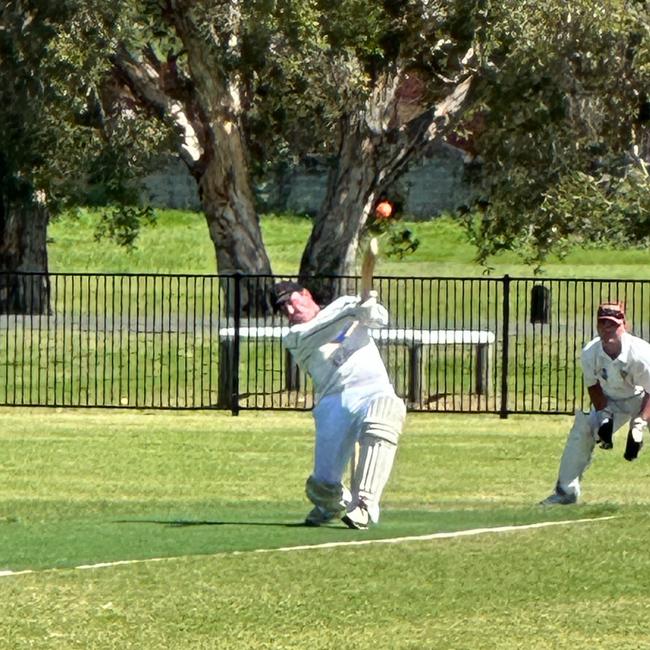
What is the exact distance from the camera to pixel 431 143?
121 feet

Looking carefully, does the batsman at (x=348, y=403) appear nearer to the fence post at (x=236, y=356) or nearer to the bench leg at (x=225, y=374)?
the fence post at (x=236, y=356)

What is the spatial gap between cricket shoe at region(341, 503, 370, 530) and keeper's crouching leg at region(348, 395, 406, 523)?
0.03 m

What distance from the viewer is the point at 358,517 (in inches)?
585

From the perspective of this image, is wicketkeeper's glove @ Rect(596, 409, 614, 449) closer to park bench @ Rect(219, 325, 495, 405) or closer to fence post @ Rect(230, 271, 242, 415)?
fence post @ Rect(230, 271, 242, 415)

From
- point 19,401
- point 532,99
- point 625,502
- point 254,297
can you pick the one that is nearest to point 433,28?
point 532,99

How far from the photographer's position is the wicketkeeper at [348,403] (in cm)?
Result: 1472

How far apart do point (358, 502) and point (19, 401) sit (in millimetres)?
15462

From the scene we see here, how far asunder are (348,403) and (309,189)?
2181 inches

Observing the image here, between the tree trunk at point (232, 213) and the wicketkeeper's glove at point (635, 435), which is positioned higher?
the tree trunk at point (232, 213)

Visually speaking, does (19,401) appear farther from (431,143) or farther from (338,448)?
(338,448)

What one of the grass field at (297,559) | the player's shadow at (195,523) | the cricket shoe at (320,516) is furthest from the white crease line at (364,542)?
the player's shadow at (195,523)

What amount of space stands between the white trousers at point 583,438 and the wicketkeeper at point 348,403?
2421 millimetres

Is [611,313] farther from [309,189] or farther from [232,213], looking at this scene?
[309,189]

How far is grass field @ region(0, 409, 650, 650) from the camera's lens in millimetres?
10945
